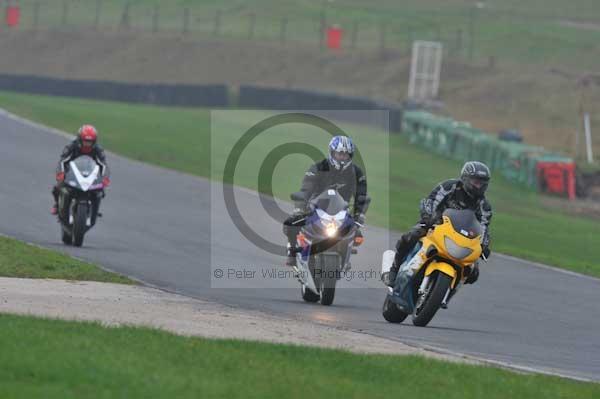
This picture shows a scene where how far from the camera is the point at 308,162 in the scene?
1484 inches

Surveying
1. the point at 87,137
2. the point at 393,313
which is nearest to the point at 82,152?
the point at 87,137

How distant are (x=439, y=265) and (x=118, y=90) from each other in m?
41.8

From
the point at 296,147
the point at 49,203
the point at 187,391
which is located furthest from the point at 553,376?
the point at 296,147

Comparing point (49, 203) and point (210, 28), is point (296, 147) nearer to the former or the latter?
point (49, 203)

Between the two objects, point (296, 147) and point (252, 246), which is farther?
point (296, 147)

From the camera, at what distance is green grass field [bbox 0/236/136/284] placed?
1528 centimetres

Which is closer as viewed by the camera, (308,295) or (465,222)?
(465,222)

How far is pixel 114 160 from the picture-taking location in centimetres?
3177

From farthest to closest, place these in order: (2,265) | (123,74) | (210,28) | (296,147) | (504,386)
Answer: (210,28), (123,74), (296,147), (2,265), (504,386)

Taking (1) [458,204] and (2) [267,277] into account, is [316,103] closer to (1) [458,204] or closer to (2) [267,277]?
(2) [267,277]

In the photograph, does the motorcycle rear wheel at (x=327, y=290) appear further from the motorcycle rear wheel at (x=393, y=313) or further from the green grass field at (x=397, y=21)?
the green grass field at (x=397, y=21)

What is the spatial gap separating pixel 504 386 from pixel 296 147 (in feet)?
100

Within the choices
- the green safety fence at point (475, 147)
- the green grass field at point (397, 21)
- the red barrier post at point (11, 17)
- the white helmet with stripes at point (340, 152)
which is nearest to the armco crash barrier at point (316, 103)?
the green safety fence at point (475, 147)

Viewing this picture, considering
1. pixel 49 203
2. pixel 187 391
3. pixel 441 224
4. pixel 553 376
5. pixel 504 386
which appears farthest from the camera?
pixel 49 203
